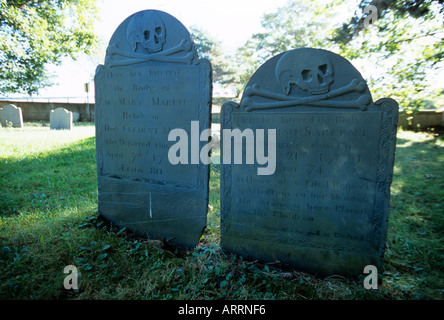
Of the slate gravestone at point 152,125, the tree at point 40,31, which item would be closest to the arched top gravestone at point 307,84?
the slate gravestone at point 152,125

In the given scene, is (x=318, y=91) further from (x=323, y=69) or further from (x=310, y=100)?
(x=323, y=69)

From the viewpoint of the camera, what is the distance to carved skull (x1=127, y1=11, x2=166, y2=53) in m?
3.06

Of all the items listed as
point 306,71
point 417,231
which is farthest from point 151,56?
point 417,231

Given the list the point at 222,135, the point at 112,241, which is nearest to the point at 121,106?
the point at 222,135

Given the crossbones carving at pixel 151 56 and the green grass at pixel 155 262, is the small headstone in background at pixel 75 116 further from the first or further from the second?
the crossbones carving at pixel 151 56

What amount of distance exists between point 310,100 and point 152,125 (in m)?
1.89

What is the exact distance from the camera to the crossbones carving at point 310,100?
7.98 ft

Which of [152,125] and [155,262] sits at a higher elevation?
[152,125]

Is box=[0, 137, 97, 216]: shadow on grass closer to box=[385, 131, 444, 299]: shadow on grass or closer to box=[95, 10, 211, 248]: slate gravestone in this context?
box=[95, 10, 211, 248]: slate gravestone

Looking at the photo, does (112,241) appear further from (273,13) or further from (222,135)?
(273,13)

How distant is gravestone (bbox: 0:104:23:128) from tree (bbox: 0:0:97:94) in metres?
2.51

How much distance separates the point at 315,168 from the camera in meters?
2.63

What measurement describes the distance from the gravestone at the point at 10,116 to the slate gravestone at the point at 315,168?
14.5m

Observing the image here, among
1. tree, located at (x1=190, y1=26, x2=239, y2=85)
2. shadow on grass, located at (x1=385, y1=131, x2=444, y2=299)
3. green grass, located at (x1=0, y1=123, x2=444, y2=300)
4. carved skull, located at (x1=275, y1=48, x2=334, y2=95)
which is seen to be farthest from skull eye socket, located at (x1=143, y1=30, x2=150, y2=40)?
tree, located at (x1=190, y1=26, x2=239, y2=85)
